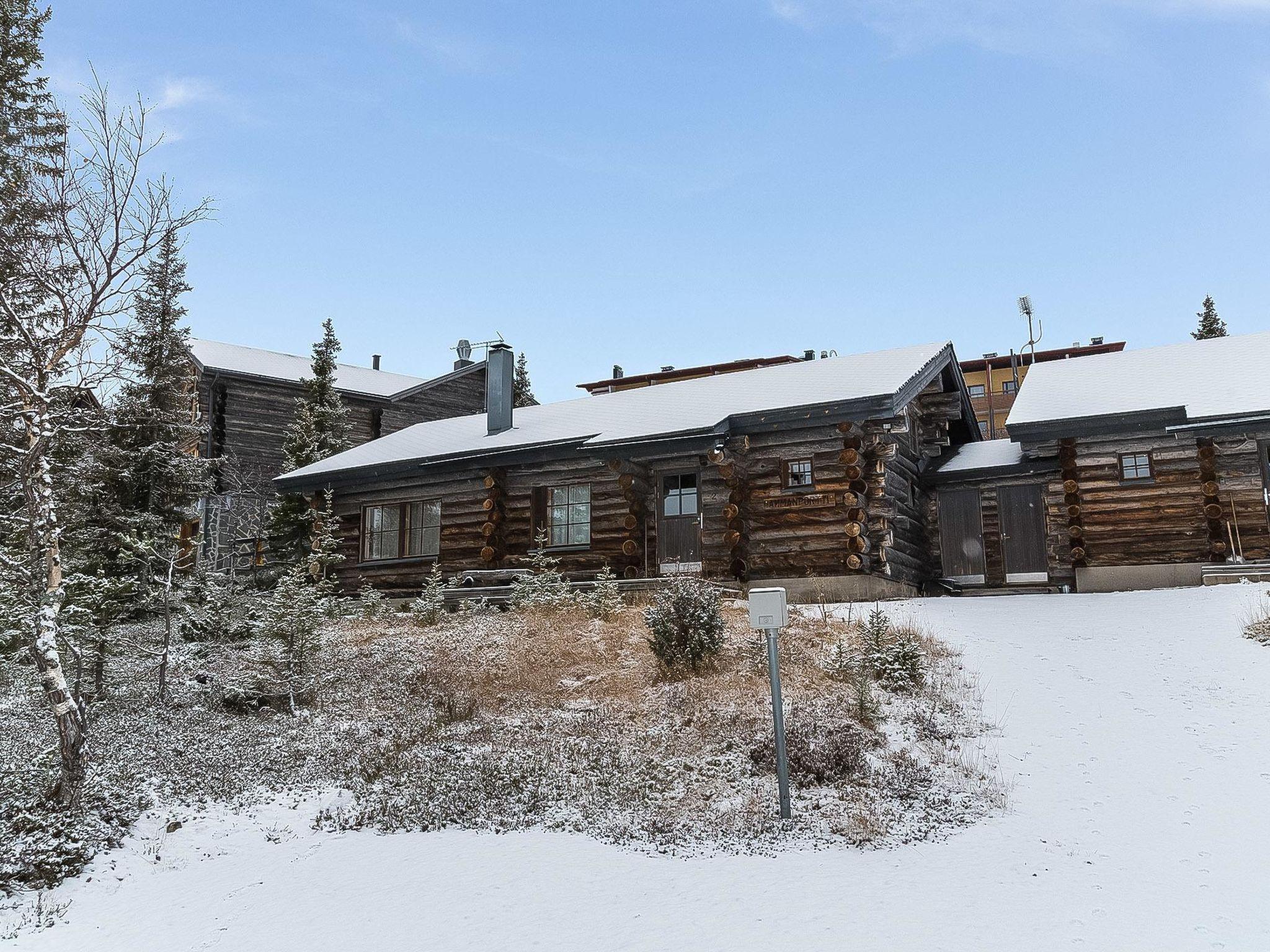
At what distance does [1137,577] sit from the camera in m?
16.9

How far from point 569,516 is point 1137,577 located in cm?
1060

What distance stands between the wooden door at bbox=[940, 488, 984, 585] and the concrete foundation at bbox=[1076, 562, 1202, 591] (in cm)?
332

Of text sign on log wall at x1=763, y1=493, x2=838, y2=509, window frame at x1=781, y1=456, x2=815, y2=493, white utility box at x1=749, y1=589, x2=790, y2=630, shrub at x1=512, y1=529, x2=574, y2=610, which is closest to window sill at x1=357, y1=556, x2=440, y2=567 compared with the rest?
shrub at x1=512, y1=529, x2=574, y2=610

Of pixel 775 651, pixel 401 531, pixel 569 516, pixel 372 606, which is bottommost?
pixel 775 651

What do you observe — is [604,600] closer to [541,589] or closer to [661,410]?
[541,589]

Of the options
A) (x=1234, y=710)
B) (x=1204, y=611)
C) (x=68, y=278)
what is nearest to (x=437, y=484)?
(x=68, y=278)

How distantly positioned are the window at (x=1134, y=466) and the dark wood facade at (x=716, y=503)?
384 cm

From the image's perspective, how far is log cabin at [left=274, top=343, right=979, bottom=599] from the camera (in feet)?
57.2

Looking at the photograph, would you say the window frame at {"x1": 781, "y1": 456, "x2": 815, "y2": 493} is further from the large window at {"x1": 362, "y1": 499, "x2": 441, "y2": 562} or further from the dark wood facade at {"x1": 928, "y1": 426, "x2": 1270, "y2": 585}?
the large window at {"x1": 362, "y1": 499, "x2": 441, "y2": 562}

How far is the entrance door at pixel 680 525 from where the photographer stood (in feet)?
61.4

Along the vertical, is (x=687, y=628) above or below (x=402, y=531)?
below

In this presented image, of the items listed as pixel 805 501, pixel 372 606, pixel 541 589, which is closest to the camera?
pixel 541 589

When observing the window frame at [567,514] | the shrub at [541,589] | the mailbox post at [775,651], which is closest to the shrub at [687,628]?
the mailbox post at [775,651]

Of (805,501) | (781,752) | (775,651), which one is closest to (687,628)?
(775,651)
